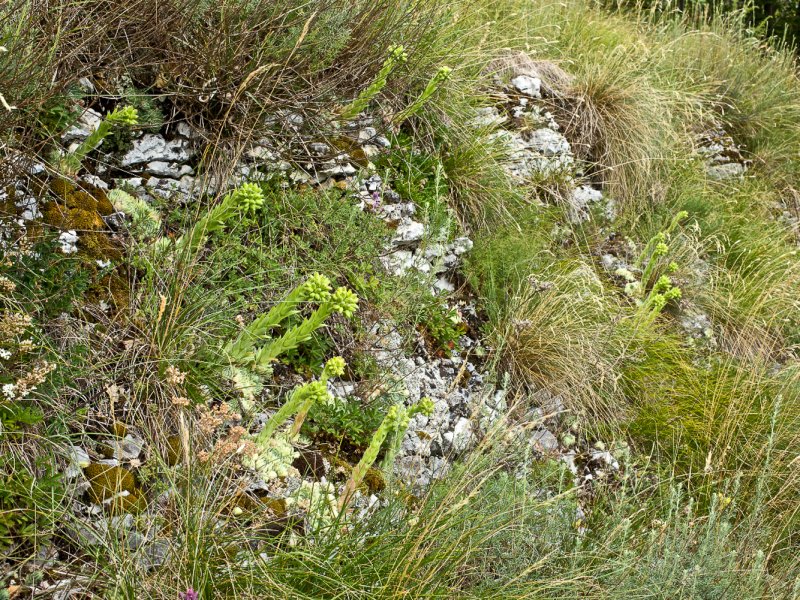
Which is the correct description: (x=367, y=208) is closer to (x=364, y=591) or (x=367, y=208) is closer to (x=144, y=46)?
→ (x=144, y=46)

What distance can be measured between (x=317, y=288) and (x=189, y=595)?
102 cm

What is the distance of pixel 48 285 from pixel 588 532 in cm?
225

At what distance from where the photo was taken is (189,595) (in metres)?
1.94

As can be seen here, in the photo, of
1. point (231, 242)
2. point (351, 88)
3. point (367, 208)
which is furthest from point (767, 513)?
point (351, 88)

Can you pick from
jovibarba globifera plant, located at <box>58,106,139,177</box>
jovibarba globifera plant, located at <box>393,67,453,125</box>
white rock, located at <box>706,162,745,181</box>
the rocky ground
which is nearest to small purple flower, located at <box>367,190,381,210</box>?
the rocky ground

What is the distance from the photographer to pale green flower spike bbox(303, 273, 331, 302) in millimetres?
2439

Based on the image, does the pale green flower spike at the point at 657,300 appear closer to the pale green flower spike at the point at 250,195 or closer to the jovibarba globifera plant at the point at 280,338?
the jovibarba globifera plant at the point at 280,338

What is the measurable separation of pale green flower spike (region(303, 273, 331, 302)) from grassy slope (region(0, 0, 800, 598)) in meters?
0.48

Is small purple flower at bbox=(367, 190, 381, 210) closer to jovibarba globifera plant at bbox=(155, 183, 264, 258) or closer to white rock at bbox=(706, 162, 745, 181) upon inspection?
jovibarba globifera plant at bbox=(155, 183, 264, 258)

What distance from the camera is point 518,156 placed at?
4797mm

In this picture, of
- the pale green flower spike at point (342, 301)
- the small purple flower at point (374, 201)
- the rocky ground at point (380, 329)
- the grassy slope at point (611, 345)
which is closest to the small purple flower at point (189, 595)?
the grassy slope at point (611, 345)

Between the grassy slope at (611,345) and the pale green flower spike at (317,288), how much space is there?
48cm

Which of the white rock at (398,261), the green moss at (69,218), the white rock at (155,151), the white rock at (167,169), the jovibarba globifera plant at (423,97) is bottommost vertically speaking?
the white rock at (398,261)

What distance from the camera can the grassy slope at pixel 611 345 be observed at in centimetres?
226
